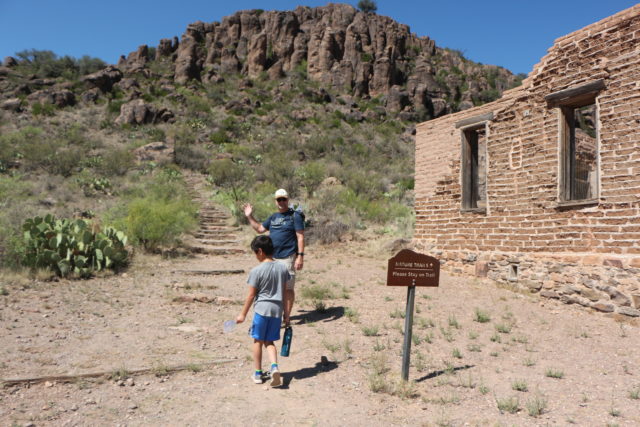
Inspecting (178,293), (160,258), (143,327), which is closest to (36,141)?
(160,258)

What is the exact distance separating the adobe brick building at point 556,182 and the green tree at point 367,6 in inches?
2248

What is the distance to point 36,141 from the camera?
80.5 ft

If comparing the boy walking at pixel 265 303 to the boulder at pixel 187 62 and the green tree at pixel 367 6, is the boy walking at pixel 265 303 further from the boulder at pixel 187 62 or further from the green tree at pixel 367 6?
the green tree at pixel 367 6

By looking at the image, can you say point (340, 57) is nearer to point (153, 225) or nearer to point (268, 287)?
point (153, 225)

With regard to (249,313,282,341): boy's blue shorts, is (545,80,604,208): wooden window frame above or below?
above

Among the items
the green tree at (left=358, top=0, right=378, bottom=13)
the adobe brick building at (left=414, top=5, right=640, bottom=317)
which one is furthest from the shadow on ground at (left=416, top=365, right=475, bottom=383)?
the green tree at (left=358, top=0, right=378, bottom=13)

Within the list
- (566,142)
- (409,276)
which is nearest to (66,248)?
(409,276)

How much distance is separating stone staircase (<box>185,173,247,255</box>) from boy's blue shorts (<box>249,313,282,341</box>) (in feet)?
30.2

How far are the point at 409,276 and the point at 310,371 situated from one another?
1.47m

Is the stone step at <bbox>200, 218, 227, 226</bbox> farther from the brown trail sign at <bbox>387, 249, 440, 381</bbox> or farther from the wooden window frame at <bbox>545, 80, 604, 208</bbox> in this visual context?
the brown trail sign at <bbox>387, 249, 440, 381</bbox>

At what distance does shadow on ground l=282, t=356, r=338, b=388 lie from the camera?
4.23 metres

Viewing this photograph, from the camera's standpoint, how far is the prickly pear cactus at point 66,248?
8383 mm

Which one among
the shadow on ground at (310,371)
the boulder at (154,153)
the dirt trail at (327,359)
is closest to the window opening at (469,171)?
the dirt trail at (327,359)

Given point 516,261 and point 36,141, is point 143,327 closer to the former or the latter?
point 516,261
